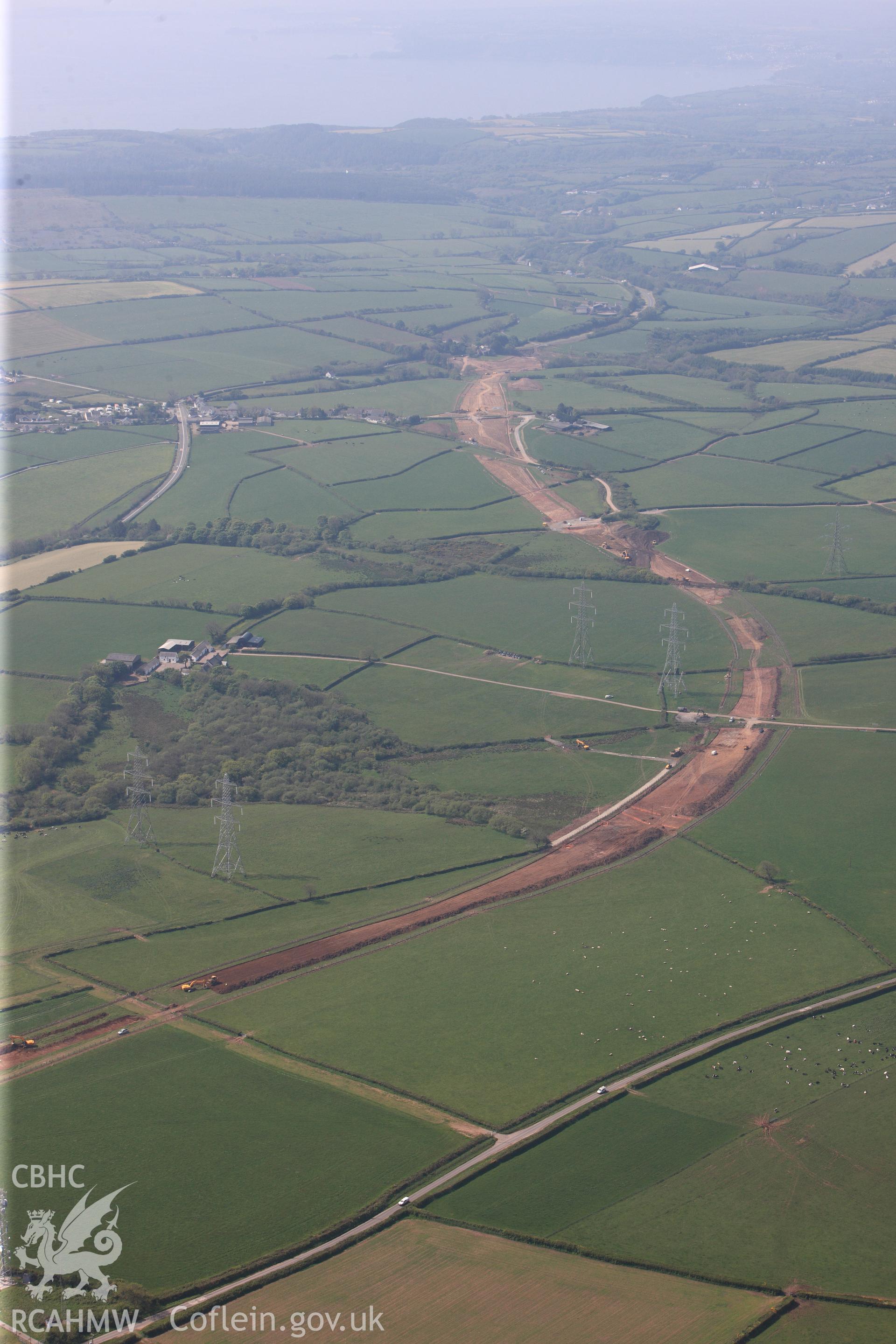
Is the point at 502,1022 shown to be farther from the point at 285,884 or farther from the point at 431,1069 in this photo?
the point at 285,884

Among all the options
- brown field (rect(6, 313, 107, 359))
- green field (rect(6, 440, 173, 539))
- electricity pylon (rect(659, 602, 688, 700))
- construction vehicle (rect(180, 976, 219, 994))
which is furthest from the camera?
brown field (rect(6, 313, 107, 359))

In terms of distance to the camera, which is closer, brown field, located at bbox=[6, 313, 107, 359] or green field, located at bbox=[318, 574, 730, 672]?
green field, located at bbox=[318, 574, 730, 672]

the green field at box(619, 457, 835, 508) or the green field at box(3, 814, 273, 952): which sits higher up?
the green field at box(619, 457, 835, 508)

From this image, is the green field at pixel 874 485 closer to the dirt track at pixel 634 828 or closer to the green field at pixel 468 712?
the dirt track at pixel 634 828

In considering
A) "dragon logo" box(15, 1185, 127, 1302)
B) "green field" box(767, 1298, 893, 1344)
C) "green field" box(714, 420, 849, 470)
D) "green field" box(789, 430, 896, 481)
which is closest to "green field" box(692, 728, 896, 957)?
"green field" box(767, 1298, 893, 1344)

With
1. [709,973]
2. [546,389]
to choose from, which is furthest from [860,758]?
[546,389]

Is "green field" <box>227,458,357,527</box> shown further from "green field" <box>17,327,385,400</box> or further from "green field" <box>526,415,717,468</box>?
"green field" <box>17,327,385,400</box>
